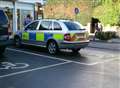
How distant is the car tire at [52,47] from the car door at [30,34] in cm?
116

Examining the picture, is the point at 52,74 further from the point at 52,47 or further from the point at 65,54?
the point at 65,54

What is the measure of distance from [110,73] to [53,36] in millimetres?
4699

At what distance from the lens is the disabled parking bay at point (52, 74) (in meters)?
8.55

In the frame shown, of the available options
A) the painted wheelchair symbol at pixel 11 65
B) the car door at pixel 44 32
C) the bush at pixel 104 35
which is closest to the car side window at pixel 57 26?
the car door at pixel 44 32

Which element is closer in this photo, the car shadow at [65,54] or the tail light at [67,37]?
the car shadow at [65,54]

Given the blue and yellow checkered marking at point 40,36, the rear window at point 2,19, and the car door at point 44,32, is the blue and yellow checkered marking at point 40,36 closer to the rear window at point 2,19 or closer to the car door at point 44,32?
the car door at point 44,32

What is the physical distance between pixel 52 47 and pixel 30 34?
172cm

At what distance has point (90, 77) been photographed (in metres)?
9.48

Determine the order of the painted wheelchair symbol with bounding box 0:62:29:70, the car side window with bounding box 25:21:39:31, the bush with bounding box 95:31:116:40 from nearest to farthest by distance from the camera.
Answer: the painted wheelchair symbol with bounding box 0:62:29:70, the car side window with bounding box 25:21:39:31, the bush with bounding box 95:31:116:40

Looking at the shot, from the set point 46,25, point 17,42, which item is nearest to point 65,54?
point 46,25

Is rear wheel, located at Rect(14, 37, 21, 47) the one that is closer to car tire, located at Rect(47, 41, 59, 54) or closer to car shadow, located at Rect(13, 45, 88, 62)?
car shadow, located at Rect(13, 45, 88, 62)

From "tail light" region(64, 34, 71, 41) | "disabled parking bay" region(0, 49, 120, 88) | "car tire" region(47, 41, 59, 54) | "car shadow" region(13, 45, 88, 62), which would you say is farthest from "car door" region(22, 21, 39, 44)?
"disabled parking bay" region(0, 49, 120, 88)

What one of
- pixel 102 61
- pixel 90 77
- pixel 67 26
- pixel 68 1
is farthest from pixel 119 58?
pixel 68 1

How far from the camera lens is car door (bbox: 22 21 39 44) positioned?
608 inches
